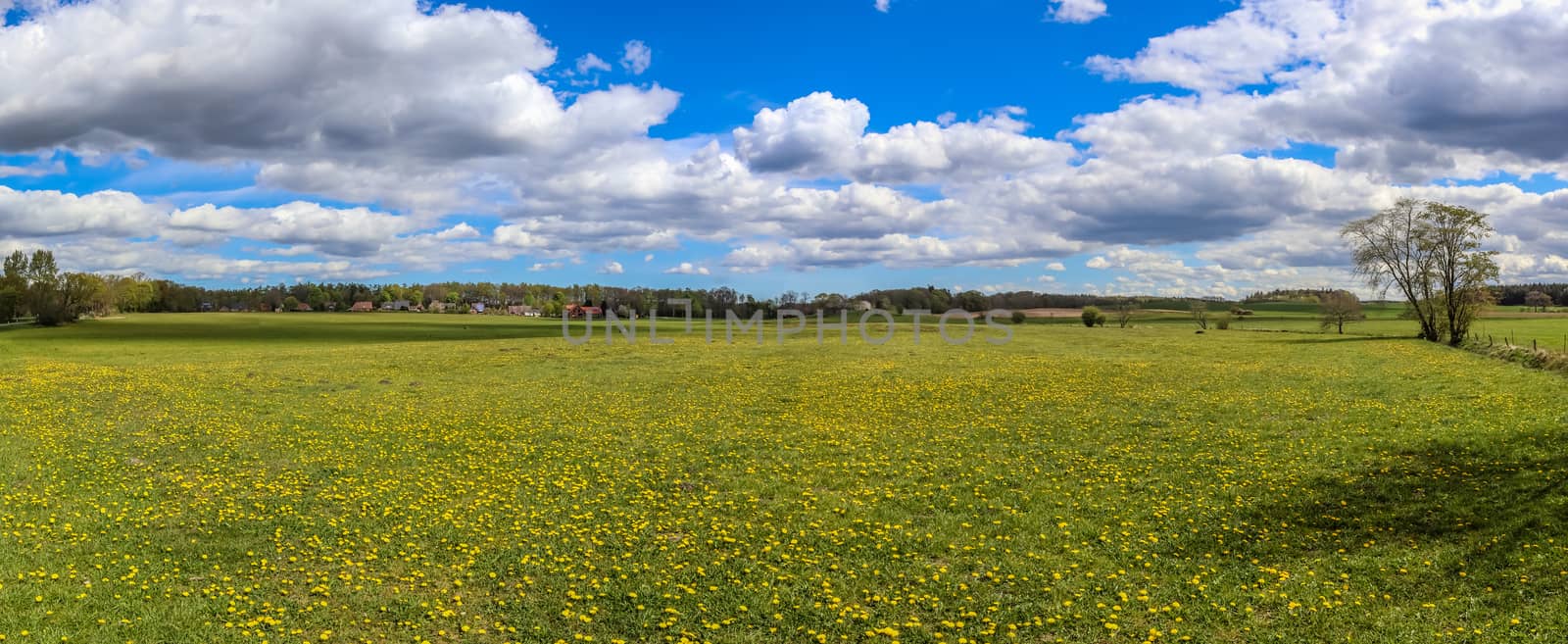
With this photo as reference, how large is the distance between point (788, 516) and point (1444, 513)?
501 inches

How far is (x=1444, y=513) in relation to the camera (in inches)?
593

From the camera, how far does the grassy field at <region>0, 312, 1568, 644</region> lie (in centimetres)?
1097

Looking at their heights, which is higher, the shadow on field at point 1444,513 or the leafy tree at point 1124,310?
the leafy tree at point 1124,310

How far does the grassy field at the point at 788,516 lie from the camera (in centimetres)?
1097

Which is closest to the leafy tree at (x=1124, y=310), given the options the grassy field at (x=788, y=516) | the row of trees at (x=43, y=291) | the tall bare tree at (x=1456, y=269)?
the tall bare tree at (x=1456, y=269)

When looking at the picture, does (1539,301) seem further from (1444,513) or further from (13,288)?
(13,288)

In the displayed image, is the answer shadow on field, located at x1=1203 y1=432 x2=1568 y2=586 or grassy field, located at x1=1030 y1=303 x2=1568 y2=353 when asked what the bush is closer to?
grassy field, located at x1=1030 y1=303 x2=1568 y2=353

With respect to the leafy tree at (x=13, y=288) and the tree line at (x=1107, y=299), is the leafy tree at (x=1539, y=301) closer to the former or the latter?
the tree line at (x=1107, y=299)

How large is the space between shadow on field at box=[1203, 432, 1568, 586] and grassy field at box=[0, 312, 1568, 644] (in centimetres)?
9

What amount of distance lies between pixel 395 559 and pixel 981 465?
554 inches

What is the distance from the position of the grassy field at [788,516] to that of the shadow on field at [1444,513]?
9 centimetres

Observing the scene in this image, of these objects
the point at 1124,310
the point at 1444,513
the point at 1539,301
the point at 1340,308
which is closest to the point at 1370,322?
the point at 1340,308

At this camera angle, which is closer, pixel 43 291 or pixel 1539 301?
pixel 43 291

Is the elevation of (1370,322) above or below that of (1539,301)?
below
